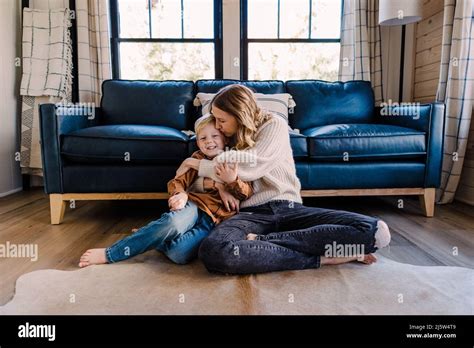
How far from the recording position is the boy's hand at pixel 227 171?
55.0 inches

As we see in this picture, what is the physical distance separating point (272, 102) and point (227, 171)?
114 cm

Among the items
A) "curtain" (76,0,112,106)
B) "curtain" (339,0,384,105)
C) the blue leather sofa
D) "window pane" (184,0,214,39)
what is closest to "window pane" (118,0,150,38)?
"curtain" (76,0,112,106)

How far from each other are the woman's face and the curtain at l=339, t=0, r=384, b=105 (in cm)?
185

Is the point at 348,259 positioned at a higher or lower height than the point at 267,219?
lower

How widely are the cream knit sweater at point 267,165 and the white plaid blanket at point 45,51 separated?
2.01 m

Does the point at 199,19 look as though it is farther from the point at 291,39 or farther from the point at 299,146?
the point at 299,146

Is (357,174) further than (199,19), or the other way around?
(199,19)

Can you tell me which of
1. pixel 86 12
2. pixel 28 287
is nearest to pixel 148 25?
pixel 86 12

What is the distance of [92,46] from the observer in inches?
117

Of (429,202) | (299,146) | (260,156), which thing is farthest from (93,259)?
(429,202)

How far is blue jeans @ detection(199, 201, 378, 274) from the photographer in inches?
49.9

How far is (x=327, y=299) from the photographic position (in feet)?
3.75

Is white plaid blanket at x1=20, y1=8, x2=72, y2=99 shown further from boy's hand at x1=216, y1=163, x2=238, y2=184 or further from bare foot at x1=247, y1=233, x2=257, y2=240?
bare foot at x1=247, y1=233, x2=257, y2=240
